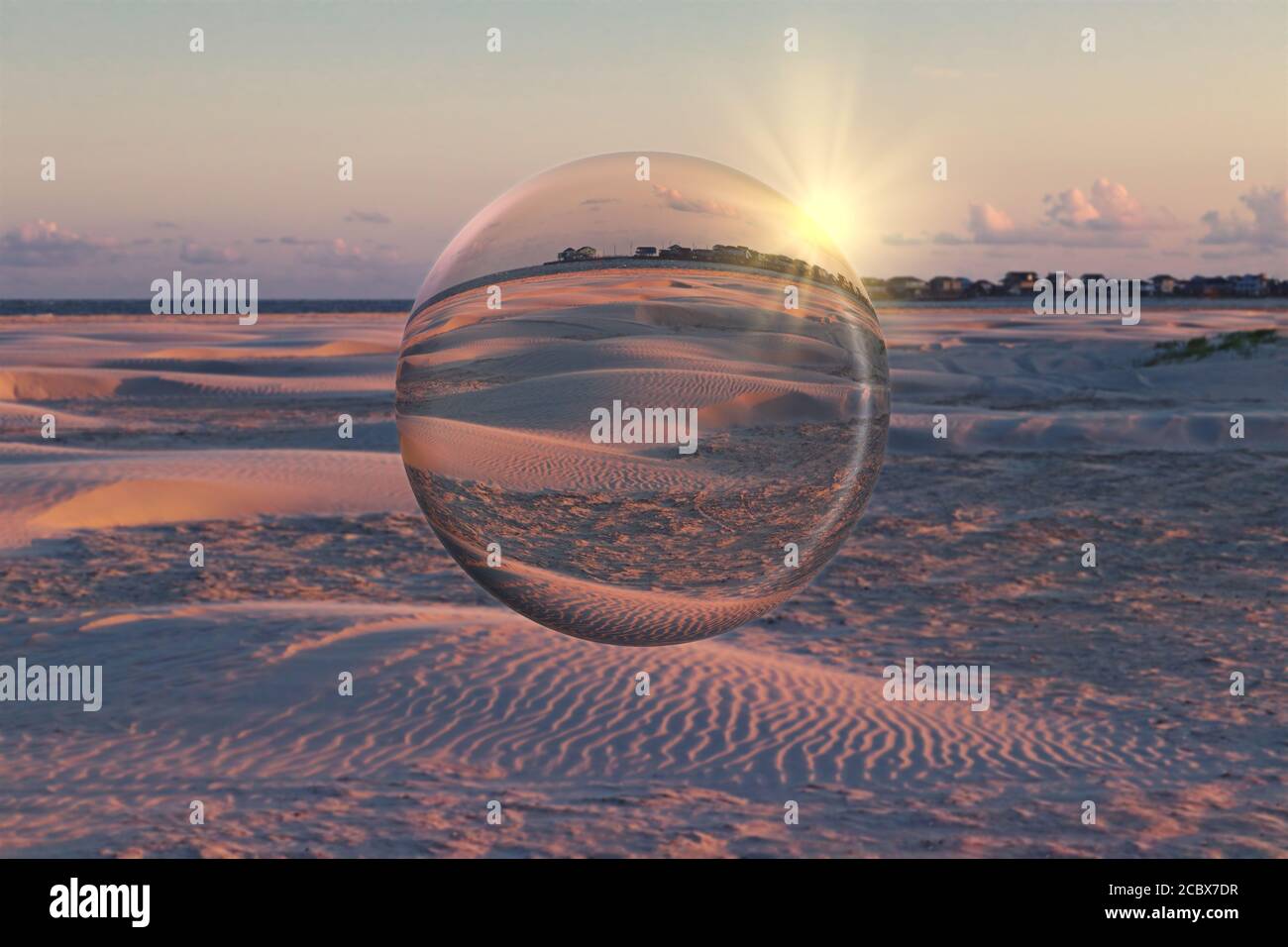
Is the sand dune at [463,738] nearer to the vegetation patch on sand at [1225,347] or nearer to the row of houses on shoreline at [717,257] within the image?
the row of houses on shoreline at [717,257]

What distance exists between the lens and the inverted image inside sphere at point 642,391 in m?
3.51

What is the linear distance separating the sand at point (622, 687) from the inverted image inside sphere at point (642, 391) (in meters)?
0.08

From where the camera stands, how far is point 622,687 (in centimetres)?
769

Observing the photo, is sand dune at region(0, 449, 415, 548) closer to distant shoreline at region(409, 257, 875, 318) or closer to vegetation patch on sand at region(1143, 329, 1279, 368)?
distant shoreline at region(409, 257, 875, 318)

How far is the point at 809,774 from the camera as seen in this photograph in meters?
6.52

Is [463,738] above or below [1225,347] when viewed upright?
below

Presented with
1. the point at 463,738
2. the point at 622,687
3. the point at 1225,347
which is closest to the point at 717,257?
the point at 463,738

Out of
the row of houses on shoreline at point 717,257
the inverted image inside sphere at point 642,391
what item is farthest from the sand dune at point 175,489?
the row of houses on shoreline at point 717,257

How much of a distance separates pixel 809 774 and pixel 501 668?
2.24m

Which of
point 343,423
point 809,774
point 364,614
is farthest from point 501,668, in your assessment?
point 343,423

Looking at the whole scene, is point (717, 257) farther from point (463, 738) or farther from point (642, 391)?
point (463, 738)

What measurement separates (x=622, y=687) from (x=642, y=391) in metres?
4.44

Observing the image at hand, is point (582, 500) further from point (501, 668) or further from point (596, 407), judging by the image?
point (501, 668)

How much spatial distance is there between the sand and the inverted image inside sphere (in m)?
0.08
